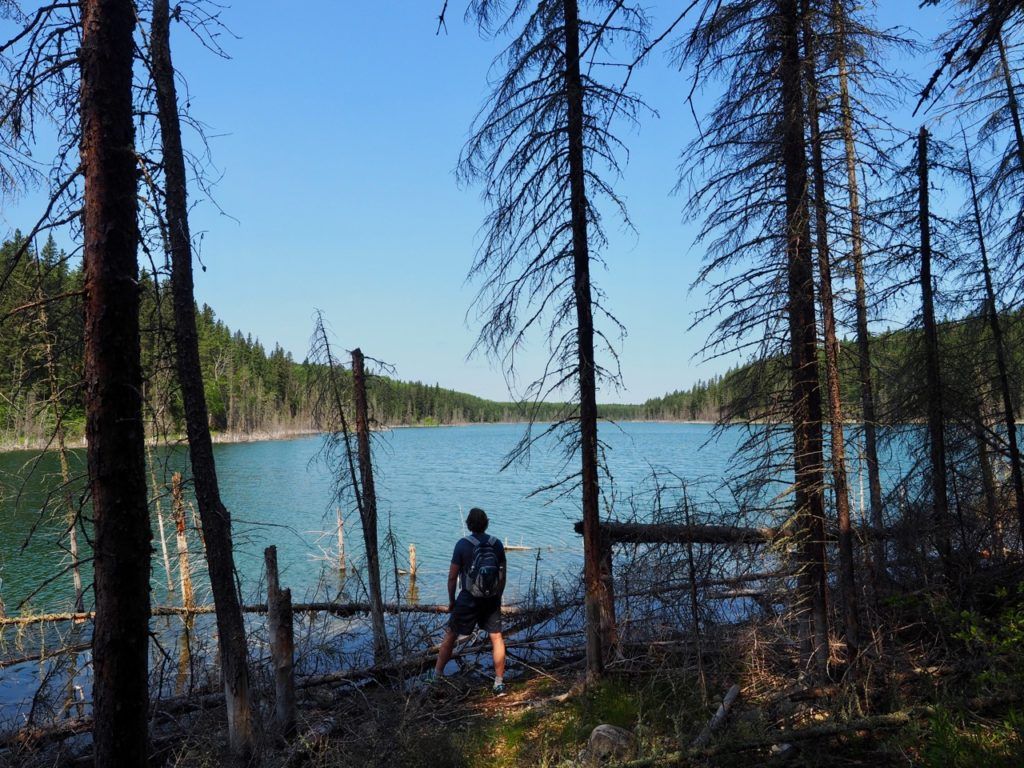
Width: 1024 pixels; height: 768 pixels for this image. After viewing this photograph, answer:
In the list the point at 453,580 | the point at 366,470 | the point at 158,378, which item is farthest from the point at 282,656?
the point at 366,470

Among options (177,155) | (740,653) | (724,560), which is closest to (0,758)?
(177,155)

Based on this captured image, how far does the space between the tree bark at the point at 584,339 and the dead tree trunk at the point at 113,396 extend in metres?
4.46

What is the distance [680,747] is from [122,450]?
15.6 ft

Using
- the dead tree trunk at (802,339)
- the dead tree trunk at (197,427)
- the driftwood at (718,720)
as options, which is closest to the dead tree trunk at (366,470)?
the dead tree trunk at (197,427)

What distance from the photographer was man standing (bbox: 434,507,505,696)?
24.8ft

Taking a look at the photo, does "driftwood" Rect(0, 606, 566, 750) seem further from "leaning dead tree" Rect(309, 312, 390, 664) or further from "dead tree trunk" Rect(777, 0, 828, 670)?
"dead tree trunk" Rect(777, 0, 828, 670)

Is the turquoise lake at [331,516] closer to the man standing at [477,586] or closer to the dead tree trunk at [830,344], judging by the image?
the man standing at [477,586]

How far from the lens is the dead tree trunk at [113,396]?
3.96m

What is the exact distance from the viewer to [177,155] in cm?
726

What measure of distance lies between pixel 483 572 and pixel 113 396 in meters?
4.66

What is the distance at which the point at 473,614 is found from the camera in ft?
25.2

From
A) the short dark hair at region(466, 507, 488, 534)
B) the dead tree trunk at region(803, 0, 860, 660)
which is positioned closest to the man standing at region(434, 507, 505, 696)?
the short dark hair at region(466, 507, 488, 534)

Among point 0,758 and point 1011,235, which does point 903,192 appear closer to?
point 1011,235

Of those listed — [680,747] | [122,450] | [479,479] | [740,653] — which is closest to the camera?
[122,450]
